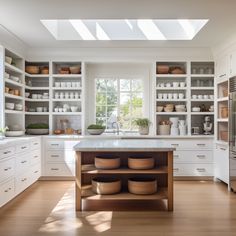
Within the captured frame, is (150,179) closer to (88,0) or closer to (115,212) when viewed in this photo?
(115,212)

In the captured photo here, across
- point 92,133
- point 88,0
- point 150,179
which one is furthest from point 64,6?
point 92,133

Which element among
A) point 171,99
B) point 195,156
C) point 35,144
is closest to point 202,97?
point 171,99

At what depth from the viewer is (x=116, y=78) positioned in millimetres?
6887

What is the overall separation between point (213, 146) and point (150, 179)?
88.3 inches

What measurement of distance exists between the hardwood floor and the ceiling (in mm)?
2492

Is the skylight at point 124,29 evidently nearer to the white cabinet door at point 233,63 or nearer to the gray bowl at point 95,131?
the white cabinet door at point 233,63

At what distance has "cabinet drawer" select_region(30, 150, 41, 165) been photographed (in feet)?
18.0

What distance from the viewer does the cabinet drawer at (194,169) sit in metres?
6.12

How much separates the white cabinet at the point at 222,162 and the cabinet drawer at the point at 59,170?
2641 millimetres

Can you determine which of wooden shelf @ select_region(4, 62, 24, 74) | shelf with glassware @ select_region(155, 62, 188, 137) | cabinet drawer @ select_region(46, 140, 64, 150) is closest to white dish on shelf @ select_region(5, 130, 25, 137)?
cabinet drawer @ select_region(46, 140, 64, 150)

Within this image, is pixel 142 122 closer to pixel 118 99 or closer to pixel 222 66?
pixel 118 99

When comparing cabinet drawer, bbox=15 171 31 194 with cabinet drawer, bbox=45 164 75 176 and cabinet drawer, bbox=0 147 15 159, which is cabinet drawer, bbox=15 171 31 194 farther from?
cabinet drawer, bbox=45 164 75 176

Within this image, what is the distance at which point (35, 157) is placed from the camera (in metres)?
5.69

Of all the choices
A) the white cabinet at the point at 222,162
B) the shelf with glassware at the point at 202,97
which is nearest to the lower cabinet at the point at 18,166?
the shelf with glassware at the point at 202,97
